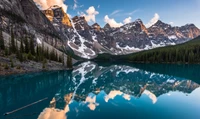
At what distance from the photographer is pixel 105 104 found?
3059 cm

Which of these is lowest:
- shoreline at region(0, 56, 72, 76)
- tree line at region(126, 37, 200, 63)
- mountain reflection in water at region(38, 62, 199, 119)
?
mountain reflection in water at region(38, 62, 199, 119)

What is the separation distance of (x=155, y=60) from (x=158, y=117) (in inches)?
6510

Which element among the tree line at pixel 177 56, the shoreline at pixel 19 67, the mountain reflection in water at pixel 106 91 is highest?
the tree line at pixel 177 56

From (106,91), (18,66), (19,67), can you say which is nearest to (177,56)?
(106,91)

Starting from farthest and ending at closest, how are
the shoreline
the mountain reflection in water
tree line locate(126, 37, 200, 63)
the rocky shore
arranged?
1. tree line locate(126, 37, 200, 63)
2. the rocky shore
3. the shoreline
4. the mountain reflection in water

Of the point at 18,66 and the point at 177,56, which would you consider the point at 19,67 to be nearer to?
the point at 18,66

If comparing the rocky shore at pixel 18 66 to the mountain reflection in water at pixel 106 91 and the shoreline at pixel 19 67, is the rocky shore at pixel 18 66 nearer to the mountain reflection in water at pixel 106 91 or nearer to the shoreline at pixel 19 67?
the shoreline at pixel 19 67

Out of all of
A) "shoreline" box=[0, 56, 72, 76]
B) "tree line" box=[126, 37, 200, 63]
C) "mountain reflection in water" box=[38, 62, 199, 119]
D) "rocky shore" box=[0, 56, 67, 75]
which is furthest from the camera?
"tree line" box=[126, 37, 200, 63]

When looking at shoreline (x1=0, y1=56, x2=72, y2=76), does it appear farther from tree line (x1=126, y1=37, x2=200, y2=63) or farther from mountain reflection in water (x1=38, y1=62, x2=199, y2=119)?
tree line (x1=126, y1=37, x2=200, y2=63)

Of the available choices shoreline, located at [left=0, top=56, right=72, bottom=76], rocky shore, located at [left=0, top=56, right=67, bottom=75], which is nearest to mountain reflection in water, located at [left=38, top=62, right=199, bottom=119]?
shoreline, located at [left=0, top=56, right=72, bottom=76]

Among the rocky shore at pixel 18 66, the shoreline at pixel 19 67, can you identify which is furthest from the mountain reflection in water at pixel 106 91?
the rocky shore at pixel 18 66

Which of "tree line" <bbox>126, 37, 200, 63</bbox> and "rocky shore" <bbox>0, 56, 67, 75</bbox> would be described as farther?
"tree line" <bbox>126, 37, 200, 63</bbox>

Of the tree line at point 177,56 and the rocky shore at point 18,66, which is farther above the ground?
the tree line at point 177,56

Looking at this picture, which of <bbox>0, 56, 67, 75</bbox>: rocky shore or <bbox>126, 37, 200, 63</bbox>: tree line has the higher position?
<bbox>126, 37, 200, 63</bbox>: tree line
